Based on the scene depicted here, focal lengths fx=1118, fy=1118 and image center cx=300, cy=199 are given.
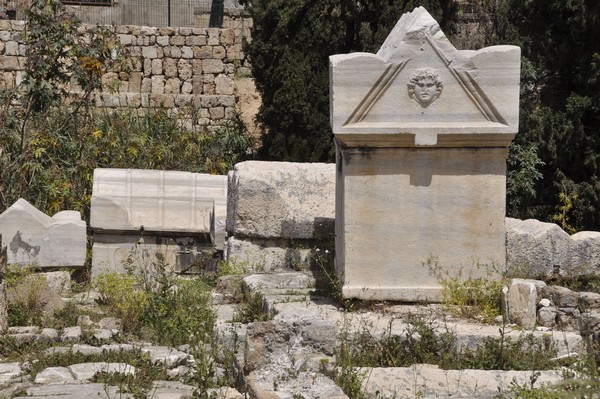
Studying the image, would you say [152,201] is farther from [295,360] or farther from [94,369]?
[295,360]

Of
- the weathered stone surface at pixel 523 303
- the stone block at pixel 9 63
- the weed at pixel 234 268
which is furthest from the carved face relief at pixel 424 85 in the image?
the stone block at pixel 9 63

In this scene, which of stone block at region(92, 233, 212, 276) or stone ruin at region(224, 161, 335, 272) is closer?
stone ruin at region(224, 161, 335, 272)

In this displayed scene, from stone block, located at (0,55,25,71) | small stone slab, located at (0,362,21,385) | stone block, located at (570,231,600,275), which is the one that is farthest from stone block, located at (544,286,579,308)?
stone block, located at (0,55,25,71)

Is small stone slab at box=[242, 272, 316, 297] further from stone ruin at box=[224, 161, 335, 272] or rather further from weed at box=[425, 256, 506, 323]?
weed at box=[425, 256, 506, 323]

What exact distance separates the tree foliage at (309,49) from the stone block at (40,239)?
5.46 metres

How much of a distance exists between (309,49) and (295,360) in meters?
11.3

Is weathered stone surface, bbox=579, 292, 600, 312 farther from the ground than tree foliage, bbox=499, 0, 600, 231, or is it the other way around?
tree foliage, bbox=499, 0, 600, 231

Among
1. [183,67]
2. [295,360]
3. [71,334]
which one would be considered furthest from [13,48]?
[295,360]

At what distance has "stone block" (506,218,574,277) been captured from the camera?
7.71 m

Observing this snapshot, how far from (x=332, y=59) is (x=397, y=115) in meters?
0.57

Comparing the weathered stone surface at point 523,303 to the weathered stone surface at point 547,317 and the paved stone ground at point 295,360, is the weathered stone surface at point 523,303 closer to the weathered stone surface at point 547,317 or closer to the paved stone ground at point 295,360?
the weathered stone surface at point 547,317

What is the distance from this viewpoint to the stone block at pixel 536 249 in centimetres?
771

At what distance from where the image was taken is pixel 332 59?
24.2ft

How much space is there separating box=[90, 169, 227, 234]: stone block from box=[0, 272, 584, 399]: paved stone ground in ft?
10.7
